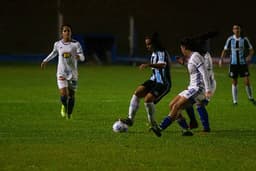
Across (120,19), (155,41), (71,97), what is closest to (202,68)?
(155,41)

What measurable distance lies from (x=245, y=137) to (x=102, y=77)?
20.9 metres

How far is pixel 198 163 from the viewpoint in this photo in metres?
11.4

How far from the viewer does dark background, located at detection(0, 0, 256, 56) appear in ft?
178

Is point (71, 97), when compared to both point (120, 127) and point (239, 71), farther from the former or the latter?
point (239, 71)

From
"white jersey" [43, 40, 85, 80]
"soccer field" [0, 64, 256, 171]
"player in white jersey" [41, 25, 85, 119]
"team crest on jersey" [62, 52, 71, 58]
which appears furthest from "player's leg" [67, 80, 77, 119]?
"team crest on jersey" [62, 52, 71, 58]

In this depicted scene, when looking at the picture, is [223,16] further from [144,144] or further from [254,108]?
[144,144]

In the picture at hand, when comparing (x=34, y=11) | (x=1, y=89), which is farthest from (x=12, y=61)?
(x=1, y=89)

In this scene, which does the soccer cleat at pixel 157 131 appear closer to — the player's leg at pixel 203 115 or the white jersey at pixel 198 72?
the white jersey at pixel 198 72

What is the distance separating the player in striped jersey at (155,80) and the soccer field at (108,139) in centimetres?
53

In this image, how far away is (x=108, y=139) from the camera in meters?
14.1

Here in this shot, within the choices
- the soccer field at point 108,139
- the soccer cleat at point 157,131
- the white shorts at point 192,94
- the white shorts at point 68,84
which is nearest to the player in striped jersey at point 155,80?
the soccer cleat at point 157,131

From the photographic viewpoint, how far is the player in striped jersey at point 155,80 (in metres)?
14.7

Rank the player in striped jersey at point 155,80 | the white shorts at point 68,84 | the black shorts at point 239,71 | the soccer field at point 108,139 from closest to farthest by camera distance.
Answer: the soccer field at point 108,139 → the player in striped jersey at point 155,80 → the white shorts at point 68,84 → the black shorts at point 239,71

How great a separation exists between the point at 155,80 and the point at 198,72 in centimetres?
112
